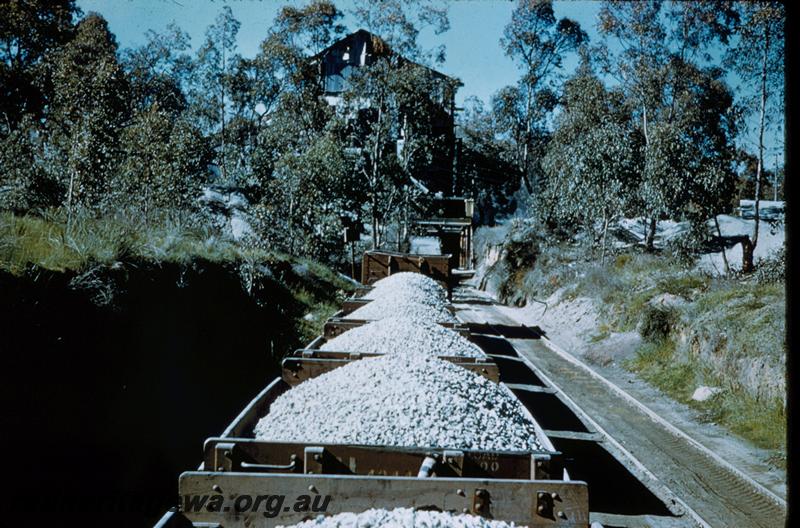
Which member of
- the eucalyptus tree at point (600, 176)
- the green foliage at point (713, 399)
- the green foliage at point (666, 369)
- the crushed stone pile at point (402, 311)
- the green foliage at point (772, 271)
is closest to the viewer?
the green foliage at point (713, 399)

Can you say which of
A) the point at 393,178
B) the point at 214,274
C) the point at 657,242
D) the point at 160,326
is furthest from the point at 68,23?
the point at 657,242

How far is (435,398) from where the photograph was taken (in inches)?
156

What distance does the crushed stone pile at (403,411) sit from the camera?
361 cm

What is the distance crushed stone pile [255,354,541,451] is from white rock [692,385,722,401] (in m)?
5.90

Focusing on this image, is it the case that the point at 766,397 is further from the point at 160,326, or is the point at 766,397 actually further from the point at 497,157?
the point at 497,157

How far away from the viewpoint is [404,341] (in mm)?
5914

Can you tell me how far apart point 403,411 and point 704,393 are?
7.27m

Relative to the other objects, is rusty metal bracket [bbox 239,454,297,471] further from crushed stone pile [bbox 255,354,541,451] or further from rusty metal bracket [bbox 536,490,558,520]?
rusty metal bracket [bbox 536,490,558,520]

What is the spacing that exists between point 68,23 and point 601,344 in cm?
2552

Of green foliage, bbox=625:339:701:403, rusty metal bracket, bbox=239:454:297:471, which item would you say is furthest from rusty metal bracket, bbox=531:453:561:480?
green foliage, bbox=625:339:701:403

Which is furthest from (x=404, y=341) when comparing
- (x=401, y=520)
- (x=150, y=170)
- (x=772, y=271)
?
(x=150, y=170)

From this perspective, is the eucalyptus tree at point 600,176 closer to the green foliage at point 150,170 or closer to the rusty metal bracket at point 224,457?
the green foliage at point 150,170

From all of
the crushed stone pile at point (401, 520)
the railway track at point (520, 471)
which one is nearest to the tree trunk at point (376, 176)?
the railway track at point (520, 471)

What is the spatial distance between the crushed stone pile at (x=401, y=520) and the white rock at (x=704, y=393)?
7502mm
